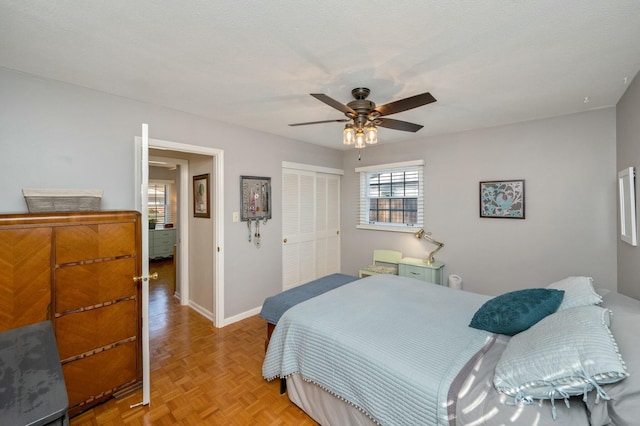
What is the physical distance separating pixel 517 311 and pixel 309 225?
3.18m

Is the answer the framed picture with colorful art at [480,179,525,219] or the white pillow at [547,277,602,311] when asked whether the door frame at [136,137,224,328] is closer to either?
the white pillow at [547,277,602,311]

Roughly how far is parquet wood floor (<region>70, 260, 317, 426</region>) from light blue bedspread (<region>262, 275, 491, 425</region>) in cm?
28

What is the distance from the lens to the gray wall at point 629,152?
2.10 meters

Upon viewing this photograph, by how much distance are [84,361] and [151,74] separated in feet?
7.00

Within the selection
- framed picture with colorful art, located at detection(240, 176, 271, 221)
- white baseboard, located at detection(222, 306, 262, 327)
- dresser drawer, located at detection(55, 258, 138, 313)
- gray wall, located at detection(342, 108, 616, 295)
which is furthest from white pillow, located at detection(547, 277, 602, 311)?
white baseboard, located at detection(222, 306, 262, 327)

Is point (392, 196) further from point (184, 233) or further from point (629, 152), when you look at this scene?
point (184, 233)

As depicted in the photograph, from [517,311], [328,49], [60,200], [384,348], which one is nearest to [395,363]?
[384,348]

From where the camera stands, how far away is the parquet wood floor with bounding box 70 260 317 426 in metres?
1.90

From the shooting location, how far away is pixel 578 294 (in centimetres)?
167

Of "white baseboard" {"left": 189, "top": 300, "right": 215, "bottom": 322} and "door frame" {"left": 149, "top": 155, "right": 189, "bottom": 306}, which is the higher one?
"door frame" {"left": 149, "top": 155, "right": 189, "bottom": 306}

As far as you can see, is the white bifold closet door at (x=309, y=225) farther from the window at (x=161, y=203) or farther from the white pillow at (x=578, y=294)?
the window at (x=161, y=203)

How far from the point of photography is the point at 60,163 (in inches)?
85.9

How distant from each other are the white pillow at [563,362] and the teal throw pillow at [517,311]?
252 millimetres

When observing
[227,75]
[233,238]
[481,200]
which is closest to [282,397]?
[233,238]
